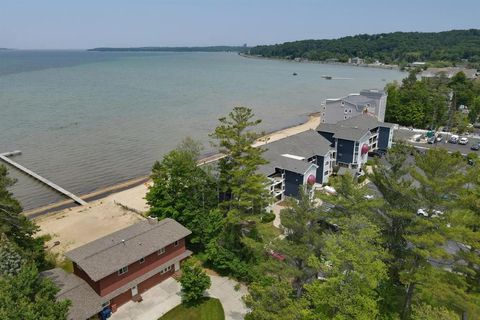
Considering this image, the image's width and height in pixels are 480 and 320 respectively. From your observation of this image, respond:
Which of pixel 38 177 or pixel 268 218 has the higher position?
pixel 268 218

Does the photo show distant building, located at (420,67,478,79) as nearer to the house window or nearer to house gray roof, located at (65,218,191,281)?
house gray roof, located at (65,218,191,281)

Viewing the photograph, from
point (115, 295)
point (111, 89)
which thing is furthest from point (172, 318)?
point (111, 89)

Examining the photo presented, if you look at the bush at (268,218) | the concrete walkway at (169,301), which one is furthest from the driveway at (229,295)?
the bush at (268,218)

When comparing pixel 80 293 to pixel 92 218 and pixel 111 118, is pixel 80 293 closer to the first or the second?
pixel 92 218

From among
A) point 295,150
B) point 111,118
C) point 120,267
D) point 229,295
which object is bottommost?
point 229,295

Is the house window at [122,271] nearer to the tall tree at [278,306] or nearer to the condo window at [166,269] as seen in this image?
the condo window at [166,269]

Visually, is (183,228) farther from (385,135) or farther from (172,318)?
(385,135)

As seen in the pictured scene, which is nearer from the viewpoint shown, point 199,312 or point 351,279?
point 351,279

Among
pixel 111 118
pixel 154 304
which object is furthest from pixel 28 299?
pixel 111 118
